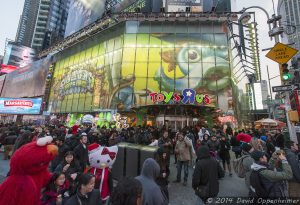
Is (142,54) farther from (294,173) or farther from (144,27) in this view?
(294,173)

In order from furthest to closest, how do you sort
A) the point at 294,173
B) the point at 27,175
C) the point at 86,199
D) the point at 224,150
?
the point at 224,150, the point at 294,173, the point at 86,199, the point at 27,175

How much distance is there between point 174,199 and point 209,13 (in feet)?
87.2

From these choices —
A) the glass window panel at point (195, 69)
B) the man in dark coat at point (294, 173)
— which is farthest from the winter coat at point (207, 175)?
the glass window panel at point (195, 69)

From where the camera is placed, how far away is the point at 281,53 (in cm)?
787

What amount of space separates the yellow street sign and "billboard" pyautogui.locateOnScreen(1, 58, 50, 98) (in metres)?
41.3

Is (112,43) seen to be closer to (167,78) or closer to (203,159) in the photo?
(167,78)

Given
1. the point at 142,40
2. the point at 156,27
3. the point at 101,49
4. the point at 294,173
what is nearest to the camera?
the point at 294,173

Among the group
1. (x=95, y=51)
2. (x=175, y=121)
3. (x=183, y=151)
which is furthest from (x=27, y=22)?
(x=183, y=151)

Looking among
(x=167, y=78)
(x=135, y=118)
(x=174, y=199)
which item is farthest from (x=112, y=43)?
(x=174, y=199)

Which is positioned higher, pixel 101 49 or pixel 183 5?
pixel 183 5

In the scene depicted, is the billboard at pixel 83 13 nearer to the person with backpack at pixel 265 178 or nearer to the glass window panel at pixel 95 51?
the glass window panel at pixel 95 51

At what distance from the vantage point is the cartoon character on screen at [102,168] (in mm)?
4086

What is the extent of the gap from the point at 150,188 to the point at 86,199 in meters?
0.95

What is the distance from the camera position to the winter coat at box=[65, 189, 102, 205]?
8.60ft
